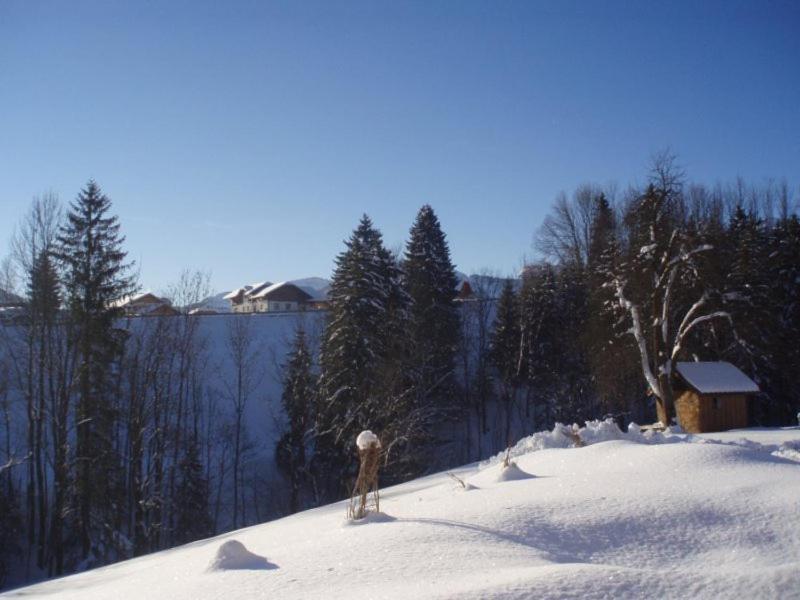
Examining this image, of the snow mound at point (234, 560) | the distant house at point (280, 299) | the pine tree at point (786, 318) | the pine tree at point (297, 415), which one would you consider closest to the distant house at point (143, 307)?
the pine tree at point (297, 415)

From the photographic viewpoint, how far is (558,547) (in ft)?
17.2

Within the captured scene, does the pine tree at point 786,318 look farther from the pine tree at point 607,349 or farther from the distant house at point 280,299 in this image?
the distant house at point 280,299

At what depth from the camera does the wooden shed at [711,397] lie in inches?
913

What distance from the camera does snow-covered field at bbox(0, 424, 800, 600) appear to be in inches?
161

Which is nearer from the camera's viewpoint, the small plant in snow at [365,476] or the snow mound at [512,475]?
the small plant in snow at [365,476]

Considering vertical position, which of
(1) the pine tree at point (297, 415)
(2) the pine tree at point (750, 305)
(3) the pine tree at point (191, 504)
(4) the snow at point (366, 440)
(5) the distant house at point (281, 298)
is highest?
(5) the distant house at point (281, 298)

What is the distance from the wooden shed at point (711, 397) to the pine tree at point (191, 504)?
1922 cm

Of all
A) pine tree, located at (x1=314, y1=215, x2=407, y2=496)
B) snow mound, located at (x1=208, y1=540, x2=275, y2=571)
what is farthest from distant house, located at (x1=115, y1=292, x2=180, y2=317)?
snow mound, located at (x1=208, y1=540, x2=275, y2=571)

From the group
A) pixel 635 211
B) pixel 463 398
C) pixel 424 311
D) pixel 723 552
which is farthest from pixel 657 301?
pixel 723 552

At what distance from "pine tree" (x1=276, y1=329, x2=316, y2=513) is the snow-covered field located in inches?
847

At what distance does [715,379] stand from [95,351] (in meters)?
23.1

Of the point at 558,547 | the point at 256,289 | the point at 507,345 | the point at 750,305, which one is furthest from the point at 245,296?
the point at 558,547

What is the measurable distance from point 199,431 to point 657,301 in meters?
23.1

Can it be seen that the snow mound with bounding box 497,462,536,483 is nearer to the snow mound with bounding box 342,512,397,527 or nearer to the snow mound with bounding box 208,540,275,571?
the snow mound with bounding box 342,512,397,527
